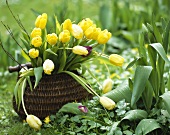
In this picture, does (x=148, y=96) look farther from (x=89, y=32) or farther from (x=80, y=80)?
(x=89, y=32)

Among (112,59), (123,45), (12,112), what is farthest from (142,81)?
(123,45)

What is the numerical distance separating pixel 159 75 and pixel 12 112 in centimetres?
134

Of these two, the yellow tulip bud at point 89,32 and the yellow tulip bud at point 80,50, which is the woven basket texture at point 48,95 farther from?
the yellow tulip bud at point 89,32

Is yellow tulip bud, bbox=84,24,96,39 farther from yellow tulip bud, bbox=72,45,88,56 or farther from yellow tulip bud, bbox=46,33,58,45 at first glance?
yellow tulip bud, bbox=46,33,58,45

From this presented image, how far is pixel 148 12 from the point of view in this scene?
6125mm

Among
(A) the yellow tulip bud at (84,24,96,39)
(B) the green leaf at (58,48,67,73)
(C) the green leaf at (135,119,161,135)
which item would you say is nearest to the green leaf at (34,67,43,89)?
(B) the green leaf at (58,48,67,73)

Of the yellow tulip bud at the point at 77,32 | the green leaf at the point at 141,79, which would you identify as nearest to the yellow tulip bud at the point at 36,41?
the yellow tulip bud at the point at 77,32

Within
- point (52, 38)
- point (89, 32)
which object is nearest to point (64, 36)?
point (52, 38)

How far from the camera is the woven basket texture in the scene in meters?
3.51

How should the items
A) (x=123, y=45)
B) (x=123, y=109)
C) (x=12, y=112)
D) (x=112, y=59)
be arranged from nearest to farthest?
(x=123, y=109) < (x=112, y=59) < (x=12, y=112) < (x=123, y=45)

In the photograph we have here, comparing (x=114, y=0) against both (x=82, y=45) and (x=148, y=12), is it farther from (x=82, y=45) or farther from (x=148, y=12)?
(x=82, y=45)

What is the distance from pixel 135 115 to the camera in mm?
3207

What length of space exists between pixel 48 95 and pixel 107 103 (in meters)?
0.50

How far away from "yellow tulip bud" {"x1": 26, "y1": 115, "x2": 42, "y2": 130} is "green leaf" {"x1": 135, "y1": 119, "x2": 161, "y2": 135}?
750 mm
